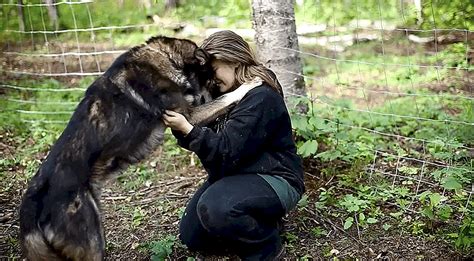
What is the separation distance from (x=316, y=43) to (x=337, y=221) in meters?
5.52

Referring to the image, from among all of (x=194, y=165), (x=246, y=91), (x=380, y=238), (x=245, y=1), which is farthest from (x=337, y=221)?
(x=245, y=1)

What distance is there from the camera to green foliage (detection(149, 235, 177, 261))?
11.4 ft

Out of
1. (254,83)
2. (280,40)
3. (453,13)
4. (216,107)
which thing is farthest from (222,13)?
(254,83)

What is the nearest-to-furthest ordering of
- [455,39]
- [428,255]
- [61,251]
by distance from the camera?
[61,251] → [428,255] → [455,39]

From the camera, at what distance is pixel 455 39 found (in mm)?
8328

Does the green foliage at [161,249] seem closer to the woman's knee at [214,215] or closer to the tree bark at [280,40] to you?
the woman's knee at [214,215]

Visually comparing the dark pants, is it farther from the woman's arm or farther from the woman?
the woman's arm

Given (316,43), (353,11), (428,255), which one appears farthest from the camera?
(353,11)

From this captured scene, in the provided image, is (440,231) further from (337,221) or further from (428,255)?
(337,221)

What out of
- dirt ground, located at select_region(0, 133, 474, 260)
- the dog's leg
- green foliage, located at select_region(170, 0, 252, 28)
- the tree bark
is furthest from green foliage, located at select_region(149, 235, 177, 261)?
green foliage, located at select_region(170, 0, 252, 28)

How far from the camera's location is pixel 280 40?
4289 mm

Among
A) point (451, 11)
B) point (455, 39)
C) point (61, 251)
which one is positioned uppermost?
point (451, 11)

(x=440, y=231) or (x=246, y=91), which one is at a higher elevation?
(x=246, y=91)

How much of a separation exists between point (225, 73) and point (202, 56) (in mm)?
160
